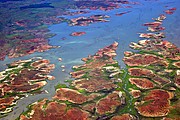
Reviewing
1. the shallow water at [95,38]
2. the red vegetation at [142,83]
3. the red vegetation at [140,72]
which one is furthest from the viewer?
the shallow water at [95,38]

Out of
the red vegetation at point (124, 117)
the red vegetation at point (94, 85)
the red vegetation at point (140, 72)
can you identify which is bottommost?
the red vegetation at point (124, 117)

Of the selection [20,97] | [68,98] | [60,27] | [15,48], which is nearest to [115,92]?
[68,98]

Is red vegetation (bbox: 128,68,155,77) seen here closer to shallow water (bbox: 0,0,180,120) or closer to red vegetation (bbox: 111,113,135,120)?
shallow water (bbox: 0,0,180,120)

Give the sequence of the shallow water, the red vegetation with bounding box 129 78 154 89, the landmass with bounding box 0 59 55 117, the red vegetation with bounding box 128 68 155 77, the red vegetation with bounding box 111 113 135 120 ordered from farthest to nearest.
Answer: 1. the shallow water
2. the red vegetation with bounding box 128 68 155 77
3. the red vegetation with bounding box 129 78 154 89
4. the landmass with bounding box 0 59 55 117
5. the red vegetation with bounding box 111 113 135 120

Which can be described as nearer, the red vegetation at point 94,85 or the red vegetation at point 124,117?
the red vegetation at point 124,117

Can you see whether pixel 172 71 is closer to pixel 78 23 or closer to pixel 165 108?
pixel 165 108

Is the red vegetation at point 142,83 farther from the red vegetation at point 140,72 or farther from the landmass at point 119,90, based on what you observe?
the red vegetation at point 140,72

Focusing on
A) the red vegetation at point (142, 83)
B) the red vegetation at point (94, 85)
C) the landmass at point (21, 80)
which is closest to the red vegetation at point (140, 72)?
the red vegetation at point (142, 83)

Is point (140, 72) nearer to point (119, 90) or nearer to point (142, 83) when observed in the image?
point (142, 83)

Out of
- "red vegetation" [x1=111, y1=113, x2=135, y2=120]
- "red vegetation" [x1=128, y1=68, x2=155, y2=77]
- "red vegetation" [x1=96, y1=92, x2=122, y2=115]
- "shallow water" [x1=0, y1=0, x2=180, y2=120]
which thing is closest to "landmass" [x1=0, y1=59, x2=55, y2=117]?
"shallow water" [x1=0, y1=0, x2=180, y2=120]
